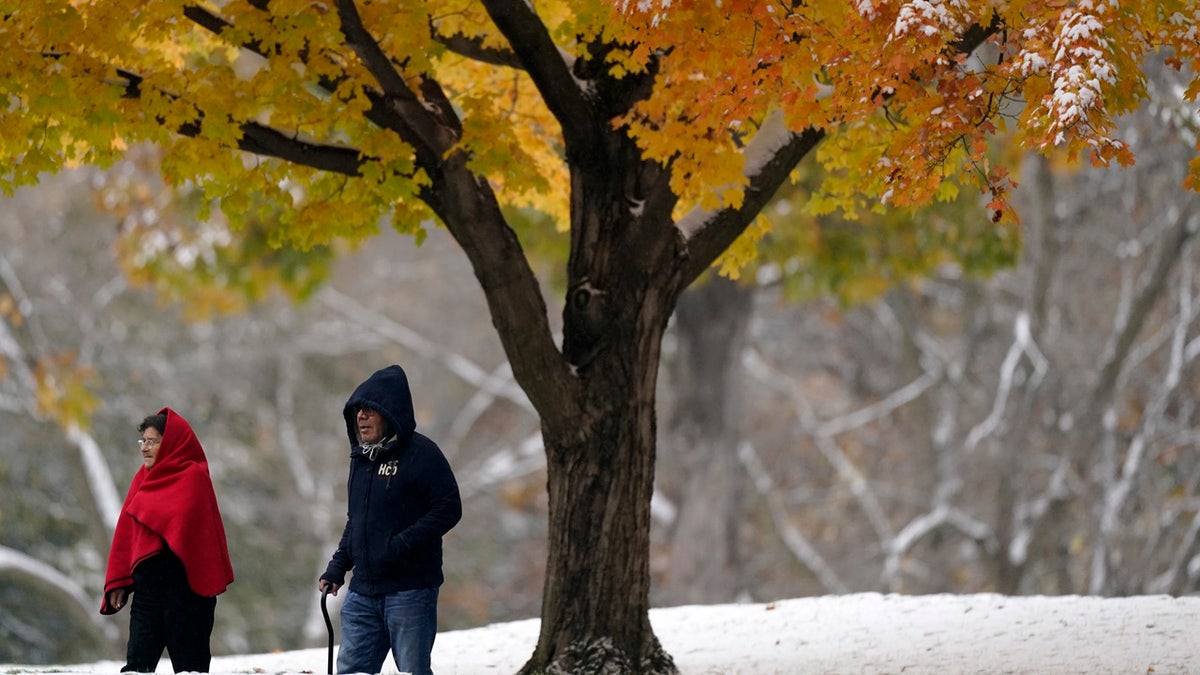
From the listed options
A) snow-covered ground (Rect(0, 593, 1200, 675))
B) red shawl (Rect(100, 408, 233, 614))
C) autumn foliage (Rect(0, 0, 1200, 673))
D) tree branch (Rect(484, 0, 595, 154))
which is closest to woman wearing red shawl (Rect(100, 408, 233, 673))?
red shawl (Rect(100, 408, 233, 614))

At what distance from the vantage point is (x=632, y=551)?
8.05m

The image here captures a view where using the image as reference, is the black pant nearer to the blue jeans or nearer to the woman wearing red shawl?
the woman wearing red shawl

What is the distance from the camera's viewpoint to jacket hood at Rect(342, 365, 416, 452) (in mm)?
6430

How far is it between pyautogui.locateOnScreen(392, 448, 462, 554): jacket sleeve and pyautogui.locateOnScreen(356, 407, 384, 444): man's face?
24cm

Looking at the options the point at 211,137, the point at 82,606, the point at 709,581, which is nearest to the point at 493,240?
the point at 211,137

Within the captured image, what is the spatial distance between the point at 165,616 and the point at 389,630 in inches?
38.1

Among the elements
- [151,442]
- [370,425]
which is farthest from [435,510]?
[151,442]

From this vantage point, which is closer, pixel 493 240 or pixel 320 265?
pixel 493 240

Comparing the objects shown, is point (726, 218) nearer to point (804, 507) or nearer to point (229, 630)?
point (229, 630)

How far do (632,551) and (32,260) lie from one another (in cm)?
1928

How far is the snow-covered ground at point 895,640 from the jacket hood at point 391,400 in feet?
8.02

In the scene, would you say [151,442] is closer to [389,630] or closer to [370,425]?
[370,425]

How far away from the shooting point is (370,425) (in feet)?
21.2

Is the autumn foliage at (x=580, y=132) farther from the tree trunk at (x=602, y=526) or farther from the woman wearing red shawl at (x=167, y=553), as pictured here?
the woman wearing red shawl at (x=167, y=553)
